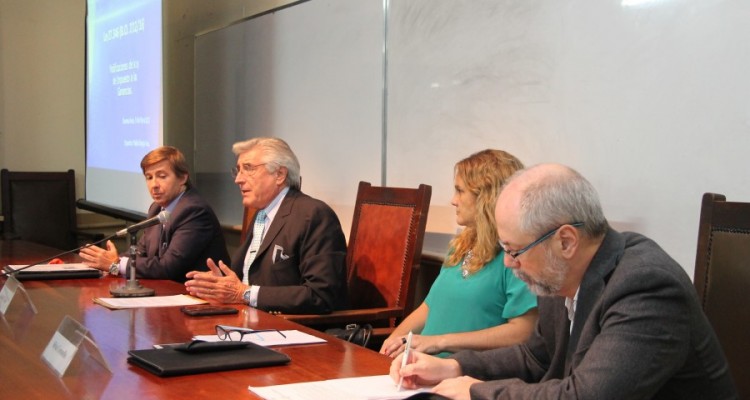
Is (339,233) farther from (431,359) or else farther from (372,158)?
(431,359)

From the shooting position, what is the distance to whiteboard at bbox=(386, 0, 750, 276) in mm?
2219

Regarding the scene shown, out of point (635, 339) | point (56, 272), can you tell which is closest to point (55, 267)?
point (56, 272)

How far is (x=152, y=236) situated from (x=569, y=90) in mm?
1977

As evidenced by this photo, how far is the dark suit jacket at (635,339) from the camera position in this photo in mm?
→ 1391

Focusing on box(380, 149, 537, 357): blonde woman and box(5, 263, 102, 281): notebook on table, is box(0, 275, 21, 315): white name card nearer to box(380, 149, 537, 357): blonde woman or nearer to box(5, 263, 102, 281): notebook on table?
box(5, 263, 102, 281): notebook on table

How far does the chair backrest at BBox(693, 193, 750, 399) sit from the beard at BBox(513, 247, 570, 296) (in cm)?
44

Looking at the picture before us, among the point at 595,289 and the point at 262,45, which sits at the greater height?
the point at 262,45

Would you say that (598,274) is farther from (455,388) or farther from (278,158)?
(278,158)

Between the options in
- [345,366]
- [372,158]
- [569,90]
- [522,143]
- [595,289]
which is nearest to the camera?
[595,289]

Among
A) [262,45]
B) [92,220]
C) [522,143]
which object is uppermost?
[262,45]

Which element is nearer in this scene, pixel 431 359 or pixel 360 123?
pixel 431 359

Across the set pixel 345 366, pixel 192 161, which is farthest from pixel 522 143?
pixel 192 161

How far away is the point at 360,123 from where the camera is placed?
3.76 m

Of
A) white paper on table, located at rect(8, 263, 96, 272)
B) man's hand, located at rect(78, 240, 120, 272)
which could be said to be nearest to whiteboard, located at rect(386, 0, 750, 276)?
man's hand, located at rect(78, 240, 120, 272)
